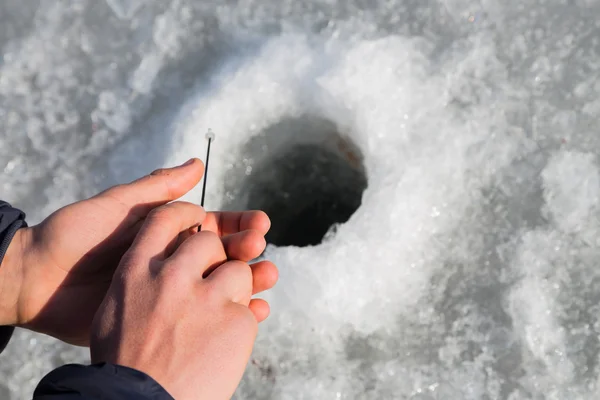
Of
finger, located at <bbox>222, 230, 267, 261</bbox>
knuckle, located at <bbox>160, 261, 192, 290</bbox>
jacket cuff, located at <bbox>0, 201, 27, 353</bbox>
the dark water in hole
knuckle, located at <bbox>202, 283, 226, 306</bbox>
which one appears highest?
jacket cuff, located at <bbox>0, 201, 27, 353</bbox>

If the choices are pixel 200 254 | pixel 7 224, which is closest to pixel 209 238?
pixel 200 254

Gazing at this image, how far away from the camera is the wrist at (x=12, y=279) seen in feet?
3.91

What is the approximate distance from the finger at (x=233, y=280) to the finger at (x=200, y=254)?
0.09ft

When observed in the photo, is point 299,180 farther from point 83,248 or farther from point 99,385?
point 99,385

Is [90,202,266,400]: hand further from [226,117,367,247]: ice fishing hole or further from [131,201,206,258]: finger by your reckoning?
[226,117,367,247]: ice fishing hole

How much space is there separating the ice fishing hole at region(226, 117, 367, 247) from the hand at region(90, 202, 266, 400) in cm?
66

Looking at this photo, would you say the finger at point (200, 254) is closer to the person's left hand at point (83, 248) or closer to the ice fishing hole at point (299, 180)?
the person's left hand at point (83, 248)

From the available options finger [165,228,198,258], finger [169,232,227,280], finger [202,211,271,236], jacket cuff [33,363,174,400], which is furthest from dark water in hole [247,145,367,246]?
jacket cuff [33,363,174,400]

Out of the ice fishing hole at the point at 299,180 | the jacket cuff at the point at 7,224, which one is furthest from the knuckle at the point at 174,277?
the ice fishing hole at the point at 299,180

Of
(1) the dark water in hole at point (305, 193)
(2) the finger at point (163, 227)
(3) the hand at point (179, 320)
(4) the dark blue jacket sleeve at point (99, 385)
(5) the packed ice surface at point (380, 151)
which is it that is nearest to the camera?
(4) the dark blue jacket sleeve at point (99, 385)

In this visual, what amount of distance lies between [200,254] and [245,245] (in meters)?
0.10

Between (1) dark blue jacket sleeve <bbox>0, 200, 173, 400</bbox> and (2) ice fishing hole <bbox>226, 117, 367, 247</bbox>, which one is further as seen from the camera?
(2) ice fishing hole <bbox>226, 117, 367, 247</bbox>

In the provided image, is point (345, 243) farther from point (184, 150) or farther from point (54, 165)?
point (54, 165)

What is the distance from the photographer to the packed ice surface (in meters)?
1.41
